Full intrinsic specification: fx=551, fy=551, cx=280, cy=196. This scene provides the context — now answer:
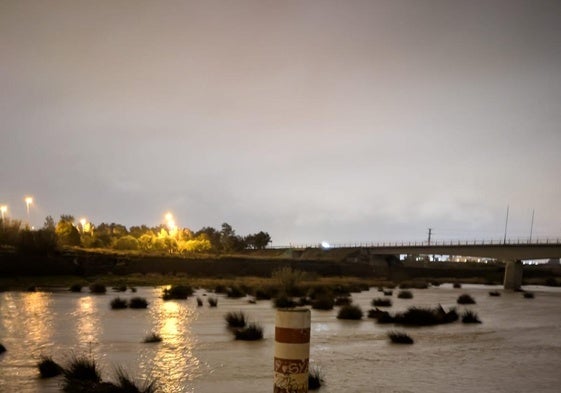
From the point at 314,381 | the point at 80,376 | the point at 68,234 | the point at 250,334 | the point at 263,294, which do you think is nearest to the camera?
the point at 80,376

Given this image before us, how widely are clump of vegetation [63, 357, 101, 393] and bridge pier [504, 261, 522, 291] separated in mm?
63169

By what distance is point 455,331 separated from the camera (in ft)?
61.2

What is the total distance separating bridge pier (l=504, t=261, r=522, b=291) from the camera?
65375mm

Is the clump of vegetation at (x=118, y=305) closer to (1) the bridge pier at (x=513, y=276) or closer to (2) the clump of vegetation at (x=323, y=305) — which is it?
(2) the clump of vegetation at (x=323, y=305)

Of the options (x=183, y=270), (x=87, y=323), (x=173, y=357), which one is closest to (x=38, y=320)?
(x=87, y=323)

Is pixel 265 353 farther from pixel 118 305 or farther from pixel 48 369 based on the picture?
pixel 118 305

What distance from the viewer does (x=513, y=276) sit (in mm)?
66438

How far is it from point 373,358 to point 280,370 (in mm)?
8383

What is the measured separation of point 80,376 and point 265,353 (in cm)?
490

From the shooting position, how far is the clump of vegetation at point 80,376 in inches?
351

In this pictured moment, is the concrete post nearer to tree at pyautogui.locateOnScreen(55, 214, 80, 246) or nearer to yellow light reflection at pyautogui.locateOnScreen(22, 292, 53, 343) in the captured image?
yellow light reflection at pyautogui.locateOnScreen(22, 292, 53, 343)

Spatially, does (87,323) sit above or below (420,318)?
below

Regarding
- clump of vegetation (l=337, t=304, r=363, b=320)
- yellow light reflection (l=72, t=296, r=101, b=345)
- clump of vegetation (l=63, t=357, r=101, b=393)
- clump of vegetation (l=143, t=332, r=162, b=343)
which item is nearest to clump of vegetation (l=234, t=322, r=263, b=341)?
clump of vegetation (l=143, t=332, r=162, b=343)

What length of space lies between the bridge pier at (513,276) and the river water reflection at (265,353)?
4642 cm
